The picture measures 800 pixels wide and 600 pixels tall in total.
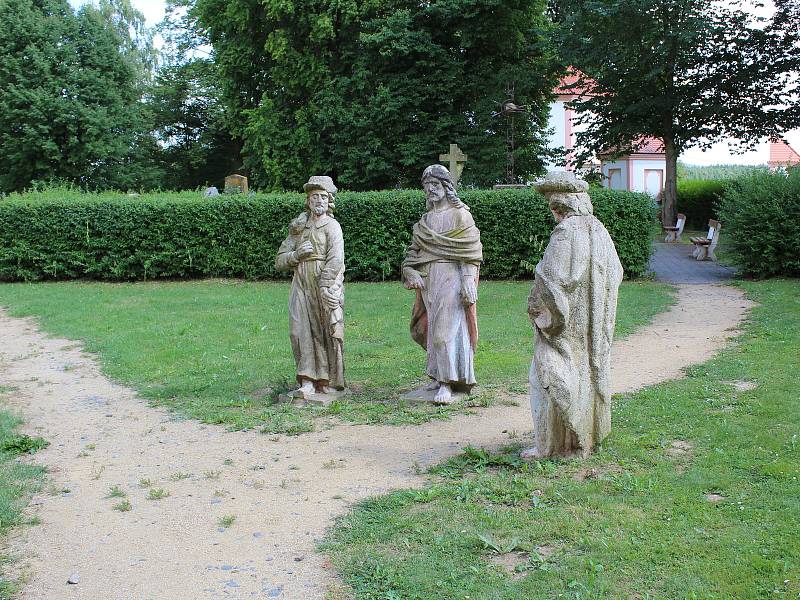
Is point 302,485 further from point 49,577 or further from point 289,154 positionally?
point 289,154

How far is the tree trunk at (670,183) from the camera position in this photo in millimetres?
28500

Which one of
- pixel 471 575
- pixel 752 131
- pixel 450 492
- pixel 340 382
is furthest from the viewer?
pixel 752 131

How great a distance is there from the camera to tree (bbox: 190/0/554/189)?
2548cm

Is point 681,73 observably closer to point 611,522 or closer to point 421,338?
point 421,338

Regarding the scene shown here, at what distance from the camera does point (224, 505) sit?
21.0 ft

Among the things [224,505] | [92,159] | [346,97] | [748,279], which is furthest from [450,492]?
[92,159]

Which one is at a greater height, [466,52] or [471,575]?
[466,52]

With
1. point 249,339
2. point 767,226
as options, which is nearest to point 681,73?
point 767,226

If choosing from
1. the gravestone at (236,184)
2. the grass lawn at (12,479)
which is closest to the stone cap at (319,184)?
the grass lawn at (12,479)

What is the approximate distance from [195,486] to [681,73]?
25405 mm

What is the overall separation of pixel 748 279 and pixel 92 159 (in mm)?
25911

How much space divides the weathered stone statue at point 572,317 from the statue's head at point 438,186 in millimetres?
2524

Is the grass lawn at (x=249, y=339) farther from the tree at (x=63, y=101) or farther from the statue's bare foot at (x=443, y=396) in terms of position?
the tree at (x=63, y=101)

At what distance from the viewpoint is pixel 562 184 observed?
6535 millimetres
